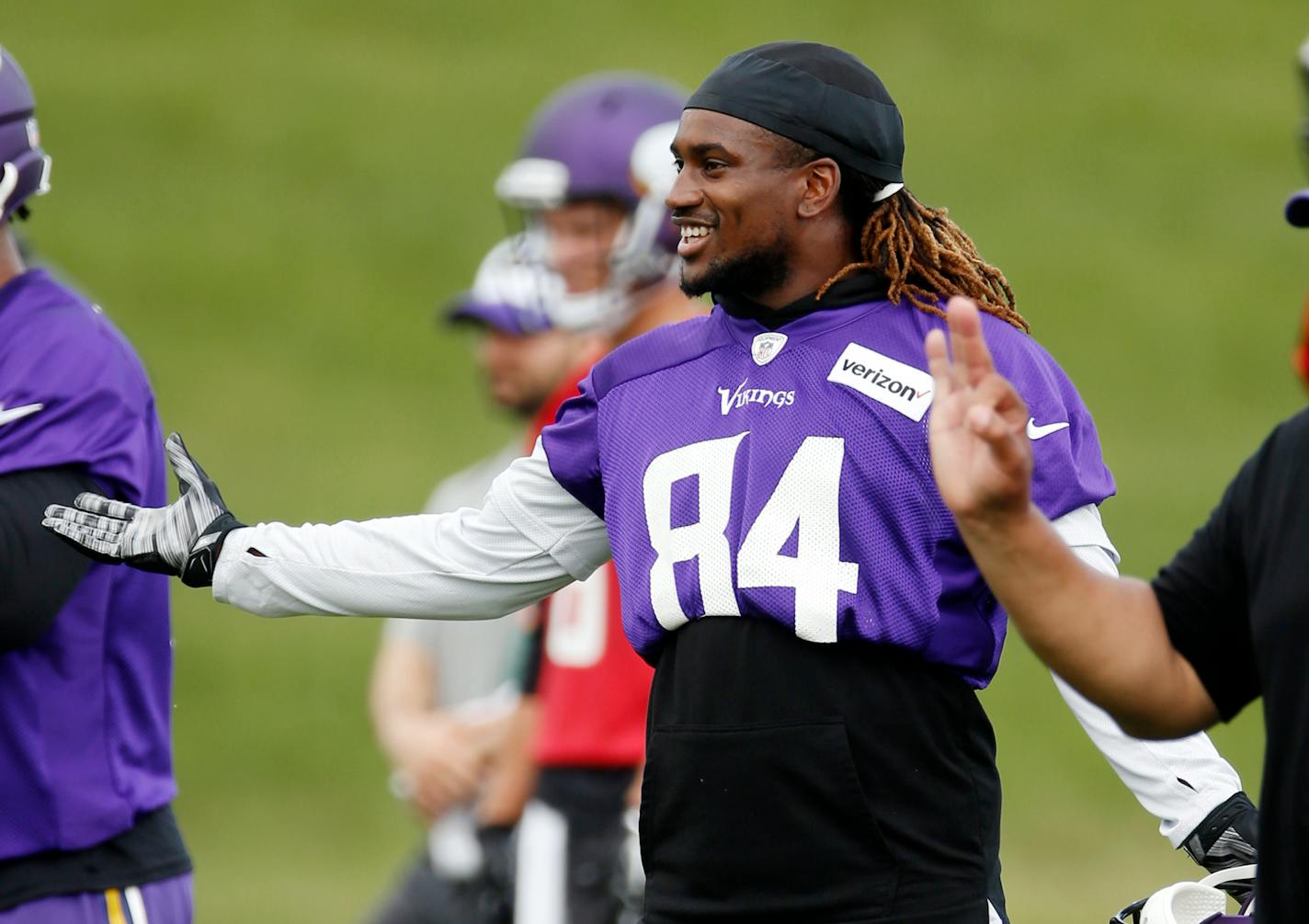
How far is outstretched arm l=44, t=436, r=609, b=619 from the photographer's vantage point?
3.76 metres

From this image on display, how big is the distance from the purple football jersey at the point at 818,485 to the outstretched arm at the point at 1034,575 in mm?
617

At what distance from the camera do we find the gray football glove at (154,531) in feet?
12.3

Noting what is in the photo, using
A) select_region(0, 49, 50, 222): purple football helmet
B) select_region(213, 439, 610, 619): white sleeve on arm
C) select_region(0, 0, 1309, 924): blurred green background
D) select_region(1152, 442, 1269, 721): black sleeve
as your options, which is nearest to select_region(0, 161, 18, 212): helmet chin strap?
select_region(0, 49, 50, 222): purple football helmet

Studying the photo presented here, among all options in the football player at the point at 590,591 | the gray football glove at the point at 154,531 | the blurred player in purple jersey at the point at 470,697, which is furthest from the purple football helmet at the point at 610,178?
the gray football glove at the point at 154,531

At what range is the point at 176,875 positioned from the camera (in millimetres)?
4203

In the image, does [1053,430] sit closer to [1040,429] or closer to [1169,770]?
[1040,429]

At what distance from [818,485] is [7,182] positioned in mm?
1762

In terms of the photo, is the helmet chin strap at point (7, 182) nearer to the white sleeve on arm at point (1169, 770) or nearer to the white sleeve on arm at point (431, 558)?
the white sleeve on arm at point (431, 558)

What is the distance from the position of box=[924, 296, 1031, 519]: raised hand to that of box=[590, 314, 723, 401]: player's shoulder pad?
916 millimetres

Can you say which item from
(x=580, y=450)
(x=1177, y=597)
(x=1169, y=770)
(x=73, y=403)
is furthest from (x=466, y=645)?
(x=1177, y=597)

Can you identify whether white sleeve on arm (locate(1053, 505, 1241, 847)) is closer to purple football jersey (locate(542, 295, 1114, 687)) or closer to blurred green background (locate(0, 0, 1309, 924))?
purple football jersey (locate(542, 295, 1114, 687))

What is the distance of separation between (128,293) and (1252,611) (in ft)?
43.8

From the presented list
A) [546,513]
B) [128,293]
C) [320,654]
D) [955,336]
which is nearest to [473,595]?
[546,513]

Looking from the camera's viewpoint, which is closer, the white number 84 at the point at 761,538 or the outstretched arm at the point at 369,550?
the white number 84 at the point at 761,538
